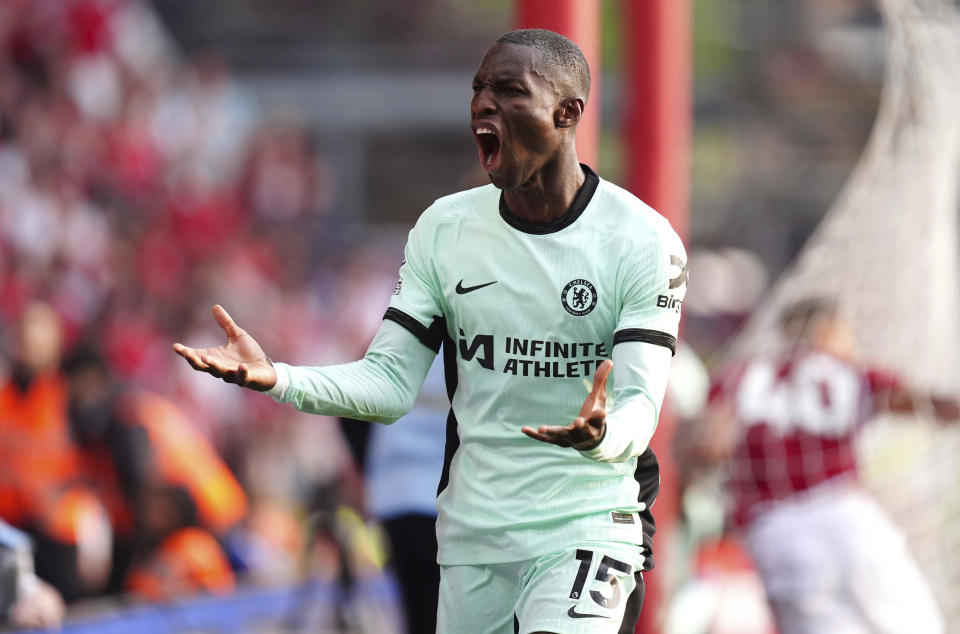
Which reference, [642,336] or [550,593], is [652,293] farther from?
[550,593]

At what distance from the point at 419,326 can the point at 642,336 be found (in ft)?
1.94

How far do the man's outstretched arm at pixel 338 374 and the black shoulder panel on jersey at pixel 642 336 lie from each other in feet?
1.78

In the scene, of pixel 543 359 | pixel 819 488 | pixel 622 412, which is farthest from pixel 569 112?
pixel 819 488

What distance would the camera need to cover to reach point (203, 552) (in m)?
8.12

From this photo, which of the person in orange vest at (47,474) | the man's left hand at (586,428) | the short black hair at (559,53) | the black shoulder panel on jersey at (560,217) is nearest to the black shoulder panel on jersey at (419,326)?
the black shoulder panel on jersey at (560,217)

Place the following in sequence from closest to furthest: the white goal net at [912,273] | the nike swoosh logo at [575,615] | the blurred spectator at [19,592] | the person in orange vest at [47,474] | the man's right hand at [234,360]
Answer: the man's right hand at [234,360] < the nike swoosh logo at [575,615] < the blurred spectator at [19,592] < the person in orange vest at [47,474] < the white goal net at [912,273]

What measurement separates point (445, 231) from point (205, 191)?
12907 mm

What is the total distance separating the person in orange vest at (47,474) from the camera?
713 cm

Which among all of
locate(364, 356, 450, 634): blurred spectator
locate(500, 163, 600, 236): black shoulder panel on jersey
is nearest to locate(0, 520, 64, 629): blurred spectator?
locate(364, 356, 450, 634): blurred spectator

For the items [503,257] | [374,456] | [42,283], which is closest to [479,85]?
[503,257]

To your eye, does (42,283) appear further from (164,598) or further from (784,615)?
(784,615)

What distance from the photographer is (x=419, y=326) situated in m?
3.75

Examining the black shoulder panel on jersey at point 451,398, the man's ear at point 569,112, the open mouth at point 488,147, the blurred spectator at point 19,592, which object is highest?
the man's ear at point 569,112

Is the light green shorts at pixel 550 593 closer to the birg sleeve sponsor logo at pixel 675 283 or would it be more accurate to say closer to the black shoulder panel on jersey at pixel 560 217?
the birg sleeve sponsor logo at pixel 675 283
